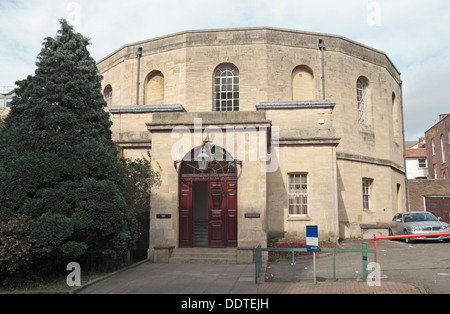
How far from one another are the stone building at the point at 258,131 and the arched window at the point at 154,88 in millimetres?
62

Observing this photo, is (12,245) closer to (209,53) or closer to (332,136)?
(332,136)

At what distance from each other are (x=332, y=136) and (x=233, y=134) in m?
6.10

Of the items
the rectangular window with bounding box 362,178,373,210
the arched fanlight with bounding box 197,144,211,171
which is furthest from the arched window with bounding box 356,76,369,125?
the arched fanlight with bounding box 197,144,211,171

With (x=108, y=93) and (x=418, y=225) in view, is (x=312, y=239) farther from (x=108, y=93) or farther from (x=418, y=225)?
(x=108, y=93)

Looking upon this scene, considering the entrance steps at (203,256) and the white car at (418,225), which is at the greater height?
the white car at (418,225)

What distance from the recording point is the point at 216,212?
50.0ft

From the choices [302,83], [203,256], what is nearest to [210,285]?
[203,256]

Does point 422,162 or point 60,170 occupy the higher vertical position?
point 422,162

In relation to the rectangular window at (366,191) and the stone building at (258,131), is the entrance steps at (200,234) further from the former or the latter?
the rectangular window at (366,191)

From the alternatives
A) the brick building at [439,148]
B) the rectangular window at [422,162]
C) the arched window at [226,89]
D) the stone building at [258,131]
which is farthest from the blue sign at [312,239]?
the rectangular window at [422,162]

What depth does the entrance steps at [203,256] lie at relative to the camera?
1394 cm

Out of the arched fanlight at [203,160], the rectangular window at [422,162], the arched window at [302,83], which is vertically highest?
the arched window at [302,83]

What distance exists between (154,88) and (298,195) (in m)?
11.0

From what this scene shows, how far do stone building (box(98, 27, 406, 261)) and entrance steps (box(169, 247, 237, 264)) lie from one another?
39cm
